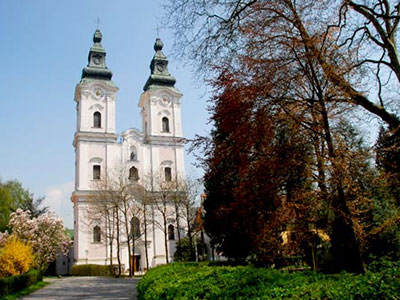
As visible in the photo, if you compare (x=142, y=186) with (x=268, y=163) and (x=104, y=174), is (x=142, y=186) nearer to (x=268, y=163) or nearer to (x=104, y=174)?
(x=104, y=174)

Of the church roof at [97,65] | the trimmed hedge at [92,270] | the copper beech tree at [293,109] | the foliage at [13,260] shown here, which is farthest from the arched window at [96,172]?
the copper beech tree at [293,109]

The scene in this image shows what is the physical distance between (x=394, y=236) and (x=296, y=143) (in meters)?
10.3

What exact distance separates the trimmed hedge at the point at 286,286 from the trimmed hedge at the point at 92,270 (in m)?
28.5

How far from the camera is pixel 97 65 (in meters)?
44.8

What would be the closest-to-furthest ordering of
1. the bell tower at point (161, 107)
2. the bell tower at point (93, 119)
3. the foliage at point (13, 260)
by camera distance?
1. the foliage at point (13, 260)
2. the bell tower at point (93, 119)
3. the bell tower at point (161, 107)

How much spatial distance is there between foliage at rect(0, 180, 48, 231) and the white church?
9.72 meters

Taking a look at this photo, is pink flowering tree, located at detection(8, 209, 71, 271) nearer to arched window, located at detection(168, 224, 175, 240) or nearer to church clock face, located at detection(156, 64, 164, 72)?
arched window, located at detection(168, 224, 175, 240)

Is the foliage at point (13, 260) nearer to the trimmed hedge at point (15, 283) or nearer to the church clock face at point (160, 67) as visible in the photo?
the trimmed hedge at point (15, 283)

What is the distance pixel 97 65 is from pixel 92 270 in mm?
23488

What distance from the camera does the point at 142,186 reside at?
37406 millimetres

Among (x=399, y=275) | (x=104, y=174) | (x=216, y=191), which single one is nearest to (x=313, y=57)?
(x=399, y=275)

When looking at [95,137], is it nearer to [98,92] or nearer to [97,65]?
[98,92]

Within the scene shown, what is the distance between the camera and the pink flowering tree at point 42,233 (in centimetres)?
3523

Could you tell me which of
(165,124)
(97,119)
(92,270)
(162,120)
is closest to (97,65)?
(97,119)
